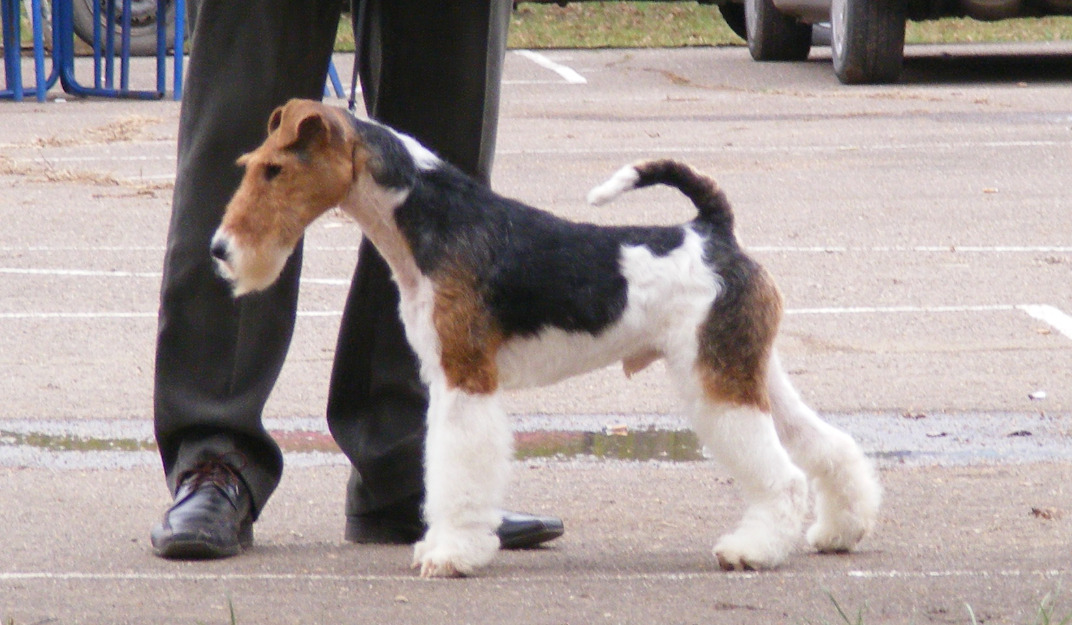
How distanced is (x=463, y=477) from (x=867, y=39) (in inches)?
486

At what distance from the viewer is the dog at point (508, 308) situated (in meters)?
3.59

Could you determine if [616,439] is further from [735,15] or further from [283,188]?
[735,15]

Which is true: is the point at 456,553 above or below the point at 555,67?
above

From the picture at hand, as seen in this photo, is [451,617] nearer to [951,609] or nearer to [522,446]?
[951,609]

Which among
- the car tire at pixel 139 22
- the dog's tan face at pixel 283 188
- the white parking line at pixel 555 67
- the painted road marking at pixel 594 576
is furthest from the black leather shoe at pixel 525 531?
the car tire at pixel 139 22

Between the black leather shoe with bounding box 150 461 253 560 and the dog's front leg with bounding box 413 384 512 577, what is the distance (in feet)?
1.69

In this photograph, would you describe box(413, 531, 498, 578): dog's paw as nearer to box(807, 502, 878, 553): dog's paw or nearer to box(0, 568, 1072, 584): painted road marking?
box(0, 568, 1072, 584): painted road marking

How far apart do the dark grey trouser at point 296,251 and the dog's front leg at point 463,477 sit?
45 cm

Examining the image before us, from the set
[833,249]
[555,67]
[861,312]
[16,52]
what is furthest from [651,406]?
[555,67]

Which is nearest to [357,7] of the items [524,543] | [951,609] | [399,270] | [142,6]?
[399,270]

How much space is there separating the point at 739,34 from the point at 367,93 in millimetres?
20070

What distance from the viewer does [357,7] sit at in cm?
417

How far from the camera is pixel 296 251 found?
3.97 metres

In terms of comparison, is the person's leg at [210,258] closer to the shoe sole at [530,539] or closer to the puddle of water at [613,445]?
the shoe sole at [530,539]
